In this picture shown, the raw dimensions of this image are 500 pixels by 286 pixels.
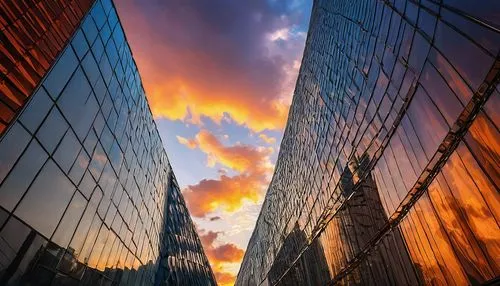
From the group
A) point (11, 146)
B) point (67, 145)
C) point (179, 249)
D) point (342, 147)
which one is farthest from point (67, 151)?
point (179, 249)

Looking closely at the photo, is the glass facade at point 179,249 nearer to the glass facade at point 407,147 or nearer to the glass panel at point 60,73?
the glass facade at point 407,147

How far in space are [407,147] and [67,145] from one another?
516 inches

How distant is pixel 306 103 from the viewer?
36.1 m

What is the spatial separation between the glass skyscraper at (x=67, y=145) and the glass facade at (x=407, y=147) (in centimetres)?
1269

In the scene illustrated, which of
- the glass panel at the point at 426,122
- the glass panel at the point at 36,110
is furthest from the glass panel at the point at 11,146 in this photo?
the glass panel at the point at 426,122

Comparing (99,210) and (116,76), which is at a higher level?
(116,76)

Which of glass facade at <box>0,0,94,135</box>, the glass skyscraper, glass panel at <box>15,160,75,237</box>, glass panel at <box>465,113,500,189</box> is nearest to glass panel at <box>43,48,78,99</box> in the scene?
the glass skyscraper

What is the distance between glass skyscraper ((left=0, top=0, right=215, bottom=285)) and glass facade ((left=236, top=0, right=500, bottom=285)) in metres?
12.7

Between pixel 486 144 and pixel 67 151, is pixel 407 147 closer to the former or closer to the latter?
pixel 486 144

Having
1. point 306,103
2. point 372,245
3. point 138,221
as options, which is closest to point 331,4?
point 306,103

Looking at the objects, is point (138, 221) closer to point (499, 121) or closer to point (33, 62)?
point (33, 62)

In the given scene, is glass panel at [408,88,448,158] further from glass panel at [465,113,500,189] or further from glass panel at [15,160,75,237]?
glass panel at [15,160,75,237]

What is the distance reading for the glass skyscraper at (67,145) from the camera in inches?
404

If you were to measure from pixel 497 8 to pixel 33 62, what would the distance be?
13.1m
